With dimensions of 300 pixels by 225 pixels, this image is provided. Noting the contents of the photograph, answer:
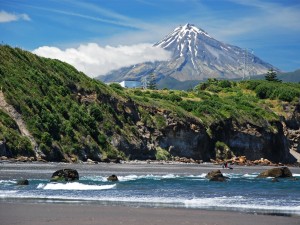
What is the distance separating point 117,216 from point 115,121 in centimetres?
7417

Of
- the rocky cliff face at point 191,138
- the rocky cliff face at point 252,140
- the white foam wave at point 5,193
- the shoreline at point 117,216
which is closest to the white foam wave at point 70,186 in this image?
the white foam wave at point 5,193

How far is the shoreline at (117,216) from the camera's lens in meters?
19.1

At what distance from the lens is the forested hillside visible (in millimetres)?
75500

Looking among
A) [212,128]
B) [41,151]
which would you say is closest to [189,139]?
[212,128]

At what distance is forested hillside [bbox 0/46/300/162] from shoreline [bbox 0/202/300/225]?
42.9m

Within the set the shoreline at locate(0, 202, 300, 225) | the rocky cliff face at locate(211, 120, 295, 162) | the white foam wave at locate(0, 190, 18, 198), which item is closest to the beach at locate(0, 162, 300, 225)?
the shoreline at locate(0, 202, 300, 225)

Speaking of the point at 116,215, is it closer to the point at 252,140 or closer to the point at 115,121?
the point at 115,121

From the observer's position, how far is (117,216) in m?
20.8

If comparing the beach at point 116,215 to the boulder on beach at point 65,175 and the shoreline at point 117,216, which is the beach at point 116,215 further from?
the boulder on beach at point 65,175

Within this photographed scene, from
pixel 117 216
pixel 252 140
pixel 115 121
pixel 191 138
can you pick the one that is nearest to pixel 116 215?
pixel 117 216

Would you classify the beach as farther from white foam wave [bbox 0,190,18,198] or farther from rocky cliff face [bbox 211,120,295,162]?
rocky cliff face [bbox 211,120,295,162]

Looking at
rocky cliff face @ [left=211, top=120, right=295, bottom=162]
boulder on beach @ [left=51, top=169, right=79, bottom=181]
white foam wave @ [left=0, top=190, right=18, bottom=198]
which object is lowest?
white foam wave @ [left=0, top=190, right=18, bottom=198]

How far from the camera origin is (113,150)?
279ft

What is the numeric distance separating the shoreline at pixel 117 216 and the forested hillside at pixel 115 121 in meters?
42.9
